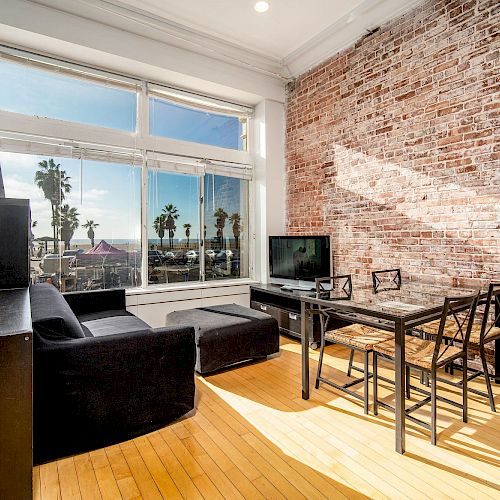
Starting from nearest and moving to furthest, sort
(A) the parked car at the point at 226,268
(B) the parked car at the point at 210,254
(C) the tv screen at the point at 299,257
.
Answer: (C) the tv screen at the point at 299,257, (B) the parked car at the point at 210,254, (A) the parked car at the point at 226,268

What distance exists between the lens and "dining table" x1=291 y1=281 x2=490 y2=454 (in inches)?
78.5

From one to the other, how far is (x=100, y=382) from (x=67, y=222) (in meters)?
2.58

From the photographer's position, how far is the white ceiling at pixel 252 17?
3.69m

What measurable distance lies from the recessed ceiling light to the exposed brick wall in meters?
1.15

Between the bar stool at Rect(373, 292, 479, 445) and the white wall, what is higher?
the white wall

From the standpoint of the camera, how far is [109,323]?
124 inches

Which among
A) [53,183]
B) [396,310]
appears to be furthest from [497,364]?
[53,183]

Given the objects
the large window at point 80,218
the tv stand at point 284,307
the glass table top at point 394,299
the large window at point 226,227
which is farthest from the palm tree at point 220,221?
the glass table top at point 394,299

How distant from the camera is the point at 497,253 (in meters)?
2.94

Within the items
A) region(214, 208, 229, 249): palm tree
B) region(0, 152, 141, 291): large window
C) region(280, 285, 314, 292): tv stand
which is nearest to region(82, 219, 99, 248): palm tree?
region(0, 152, 141, 291): large window

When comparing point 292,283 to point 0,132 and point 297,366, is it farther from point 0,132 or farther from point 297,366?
point 0,132

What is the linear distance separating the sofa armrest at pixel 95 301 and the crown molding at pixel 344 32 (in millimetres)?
3882

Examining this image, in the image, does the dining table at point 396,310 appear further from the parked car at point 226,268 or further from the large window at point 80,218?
the large window at point 80,218

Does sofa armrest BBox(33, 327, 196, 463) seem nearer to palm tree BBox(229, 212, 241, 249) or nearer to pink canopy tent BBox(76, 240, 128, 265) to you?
pink canopy tent BBox(76, 240, 128, 265)
